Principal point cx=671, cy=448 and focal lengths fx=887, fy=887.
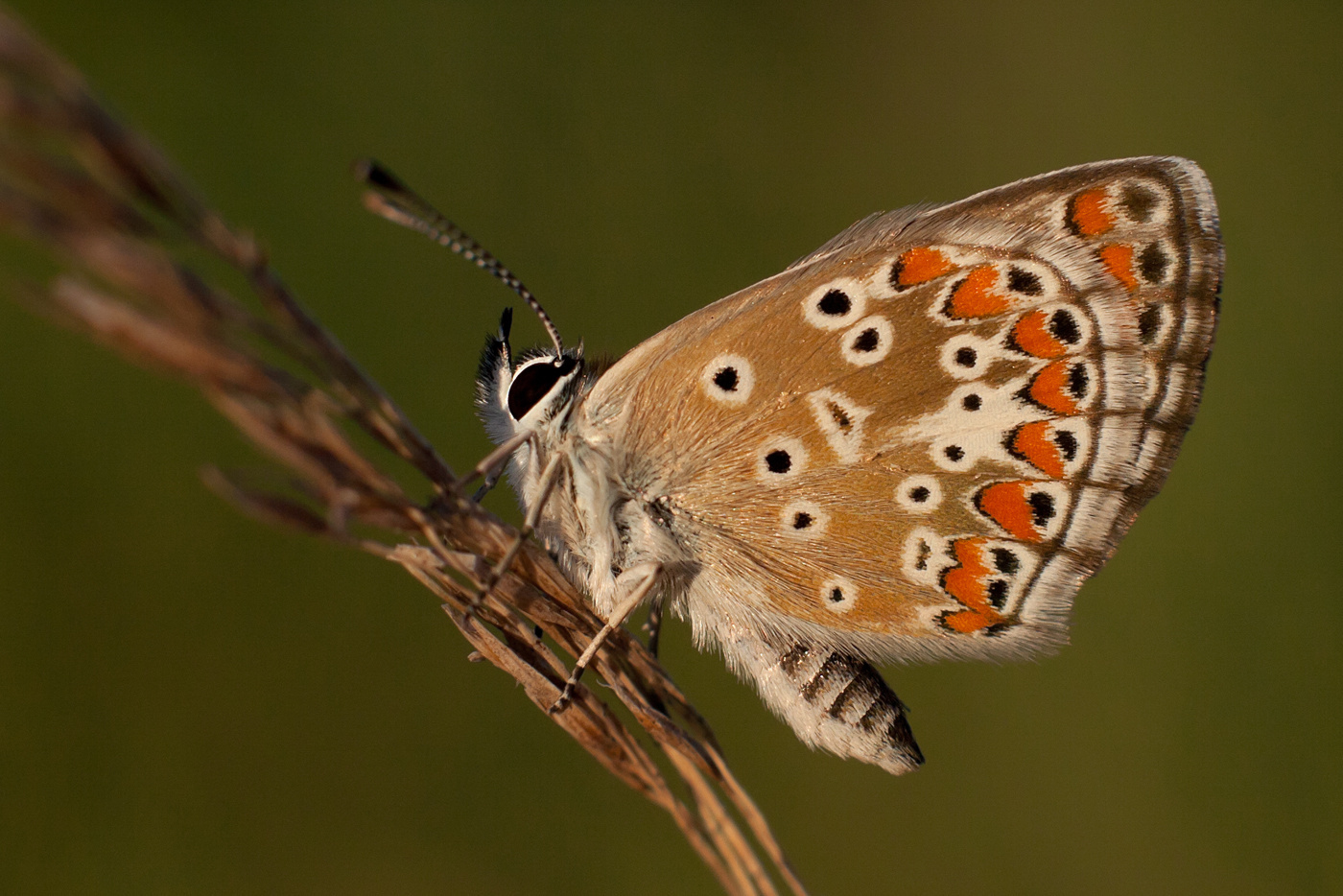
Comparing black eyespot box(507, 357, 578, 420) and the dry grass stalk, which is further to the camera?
black eyespot box(507, 357, 578, 420)

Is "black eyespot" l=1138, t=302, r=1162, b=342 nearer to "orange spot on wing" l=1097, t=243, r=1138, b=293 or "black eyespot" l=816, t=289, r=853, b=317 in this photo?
"orange spot on wing" l=1097, t=243, r=1138, b=293

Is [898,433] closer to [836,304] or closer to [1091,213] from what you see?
[836,304]

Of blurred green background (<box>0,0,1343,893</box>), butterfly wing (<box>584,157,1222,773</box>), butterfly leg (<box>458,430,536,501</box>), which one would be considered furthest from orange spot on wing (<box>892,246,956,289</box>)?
blurred green background (<box>0,0,1343,893</box>)

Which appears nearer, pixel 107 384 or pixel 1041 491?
pixel 1041 491

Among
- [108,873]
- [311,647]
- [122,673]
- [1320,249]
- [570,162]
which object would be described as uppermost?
[1320,249]

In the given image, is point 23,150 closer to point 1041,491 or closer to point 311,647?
point 1041,491

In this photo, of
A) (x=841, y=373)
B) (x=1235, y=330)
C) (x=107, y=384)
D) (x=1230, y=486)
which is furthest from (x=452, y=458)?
(x=1235, y=330)

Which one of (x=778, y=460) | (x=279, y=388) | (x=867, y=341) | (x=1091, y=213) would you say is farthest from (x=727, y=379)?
(x=279, y=388)
